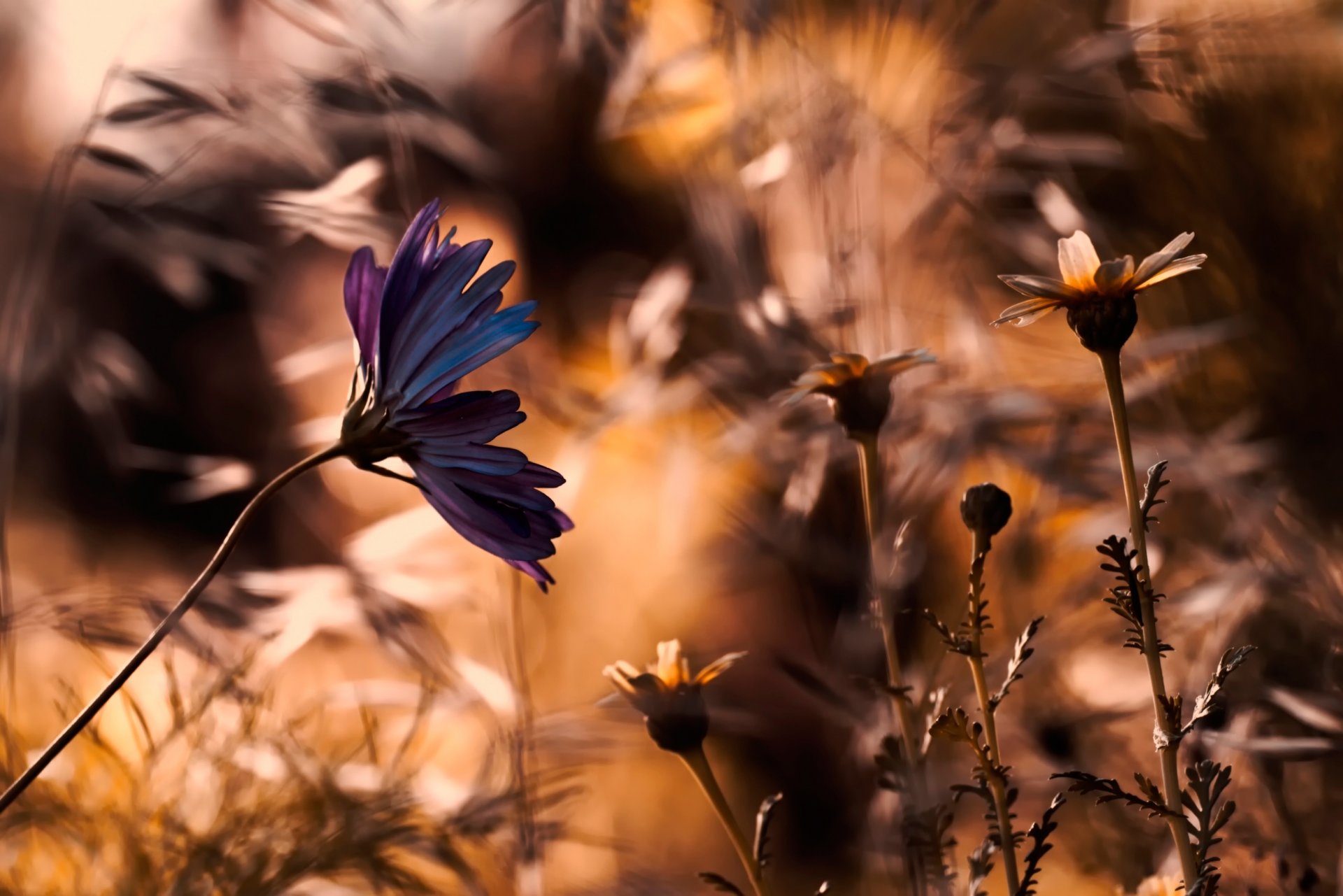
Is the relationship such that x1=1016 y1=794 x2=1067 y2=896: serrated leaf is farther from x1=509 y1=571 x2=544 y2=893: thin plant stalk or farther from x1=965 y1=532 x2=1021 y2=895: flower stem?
x1=509 y1=571 x2=544 y2=893: thin plant stalk

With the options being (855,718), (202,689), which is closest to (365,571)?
(202,689)

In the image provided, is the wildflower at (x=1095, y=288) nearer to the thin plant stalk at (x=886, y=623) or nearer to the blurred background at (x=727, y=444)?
the thin plant stalk at (x=886, y=623)

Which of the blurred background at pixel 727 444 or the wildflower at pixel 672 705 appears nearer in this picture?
the wildflower at pixel 672 705

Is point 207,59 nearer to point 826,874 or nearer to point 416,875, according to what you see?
point 416,875

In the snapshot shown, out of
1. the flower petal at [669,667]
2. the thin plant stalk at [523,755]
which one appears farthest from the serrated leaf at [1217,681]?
the thin plant stalk at [523,755]

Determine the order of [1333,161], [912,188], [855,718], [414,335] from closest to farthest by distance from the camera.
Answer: [414,335], [855,718], [1333,161], [912,188]
